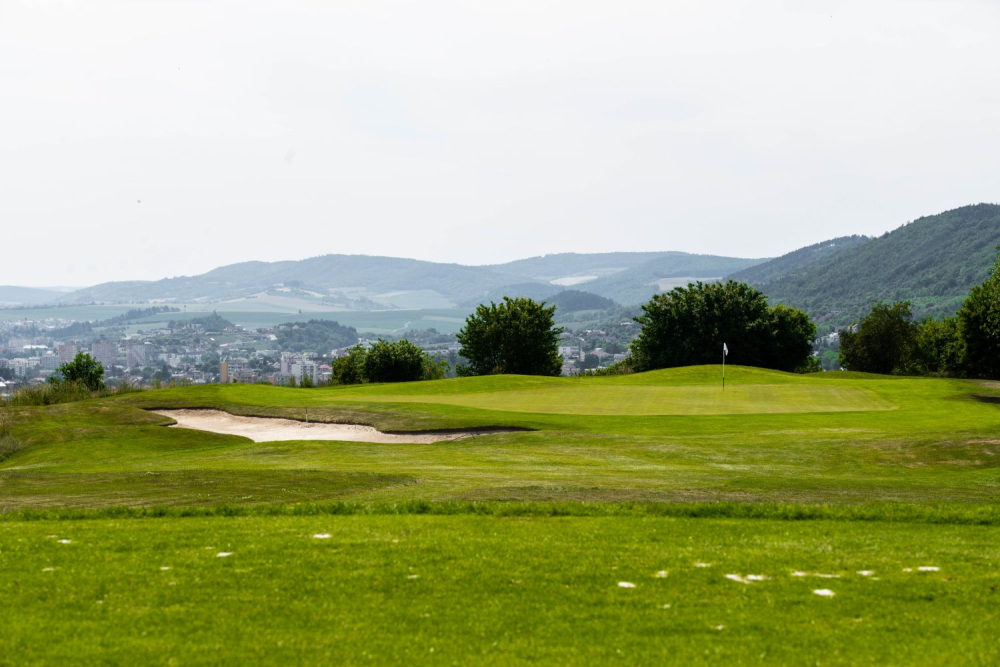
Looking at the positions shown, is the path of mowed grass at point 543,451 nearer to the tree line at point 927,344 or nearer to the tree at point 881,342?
the tree line at point 927,344

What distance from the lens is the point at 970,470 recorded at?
2297 cm

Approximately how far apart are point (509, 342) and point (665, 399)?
44.9m

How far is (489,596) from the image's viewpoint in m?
8.73

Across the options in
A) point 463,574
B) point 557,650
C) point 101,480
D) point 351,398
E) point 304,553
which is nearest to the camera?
point 557,650

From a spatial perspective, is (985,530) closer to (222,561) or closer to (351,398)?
(222,561)

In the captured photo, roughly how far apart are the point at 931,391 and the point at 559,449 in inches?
1077

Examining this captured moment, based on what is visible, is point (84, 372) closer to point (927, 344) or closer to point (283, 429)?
point (283, 429)

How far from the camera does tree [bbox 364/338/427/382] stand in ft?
247

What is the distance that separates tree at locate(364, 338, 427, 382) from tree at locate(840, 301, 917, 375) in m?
57.3

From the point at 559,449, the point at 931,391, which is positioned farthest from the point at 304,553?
the point at 931,391

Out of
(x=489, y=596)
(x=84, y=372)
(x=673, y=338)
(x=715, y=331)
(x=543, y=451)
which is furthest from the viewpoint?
(x=673, y=338)

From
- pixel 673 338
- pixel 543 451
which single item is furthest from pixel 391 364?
pixel 543 451

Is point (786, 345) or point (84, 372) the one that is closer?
point (84, 372)

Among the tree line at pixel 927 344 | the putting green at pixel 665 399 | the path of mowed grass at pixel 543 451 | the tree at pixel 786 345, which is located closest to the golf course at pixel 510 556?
the path of mowed grass at pixel 543 451
